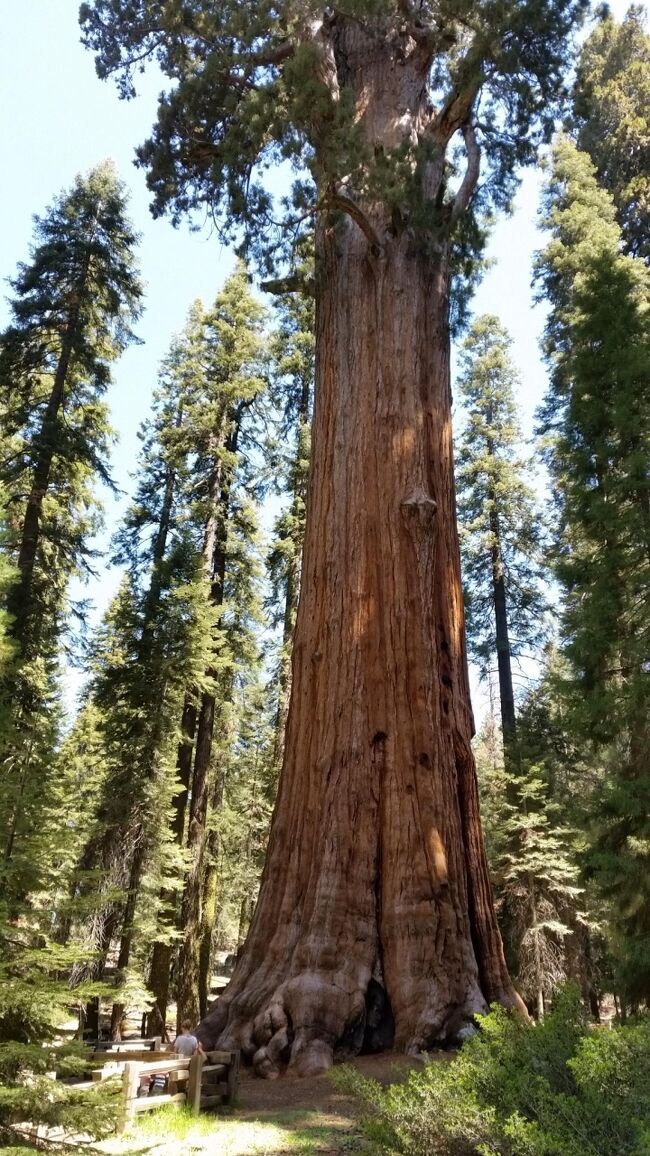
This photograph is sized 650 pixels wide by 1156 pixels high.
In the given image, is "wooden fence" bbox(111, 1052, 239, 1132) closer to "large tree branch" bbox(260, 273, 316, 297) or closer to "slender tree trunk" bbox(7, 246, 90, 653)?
"slender tree trunk" bbox(7, 246, 90, 653)

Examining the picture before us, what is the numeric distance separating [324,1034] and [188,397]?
16.8 metres

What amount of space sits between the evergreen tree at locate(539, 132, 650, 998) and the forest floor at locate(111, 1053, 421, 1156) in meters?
4.85

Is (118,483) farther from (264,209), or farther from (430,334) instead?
(430,334)

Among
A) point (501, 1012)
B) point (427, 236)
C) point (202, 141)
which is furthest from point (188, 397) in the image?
point (501, 1012)

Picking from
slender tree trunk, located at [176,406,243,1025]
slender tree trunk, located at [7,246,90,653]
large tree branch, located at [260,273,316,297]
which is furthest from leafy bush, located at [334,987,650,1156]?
slender tree trunk, located at [176,406,243,1025]

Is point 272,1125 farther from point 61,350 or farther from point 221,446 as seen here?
point 221,446

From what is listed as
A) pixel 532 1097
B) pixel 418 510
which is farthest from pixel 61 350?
pixel 532 1097

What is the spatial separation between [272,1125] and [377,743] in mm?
3310

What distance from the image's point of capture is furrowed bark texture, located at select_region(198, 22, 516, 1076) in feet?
21.5

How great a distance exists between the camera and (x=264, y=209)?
1073cm

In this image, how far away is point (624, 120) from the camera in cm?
1936

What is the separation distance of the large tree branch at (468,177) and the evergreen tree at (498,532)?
1177cm

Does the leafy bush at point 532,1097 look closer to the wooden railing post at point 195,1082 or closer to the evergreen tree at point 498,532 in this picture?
the wooden railing post at point 195,1082

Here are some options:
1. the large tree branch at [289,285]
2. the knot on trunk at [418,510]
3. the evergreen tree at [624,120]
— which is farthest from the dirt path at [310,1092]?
the evergreen tree at [624,120]
